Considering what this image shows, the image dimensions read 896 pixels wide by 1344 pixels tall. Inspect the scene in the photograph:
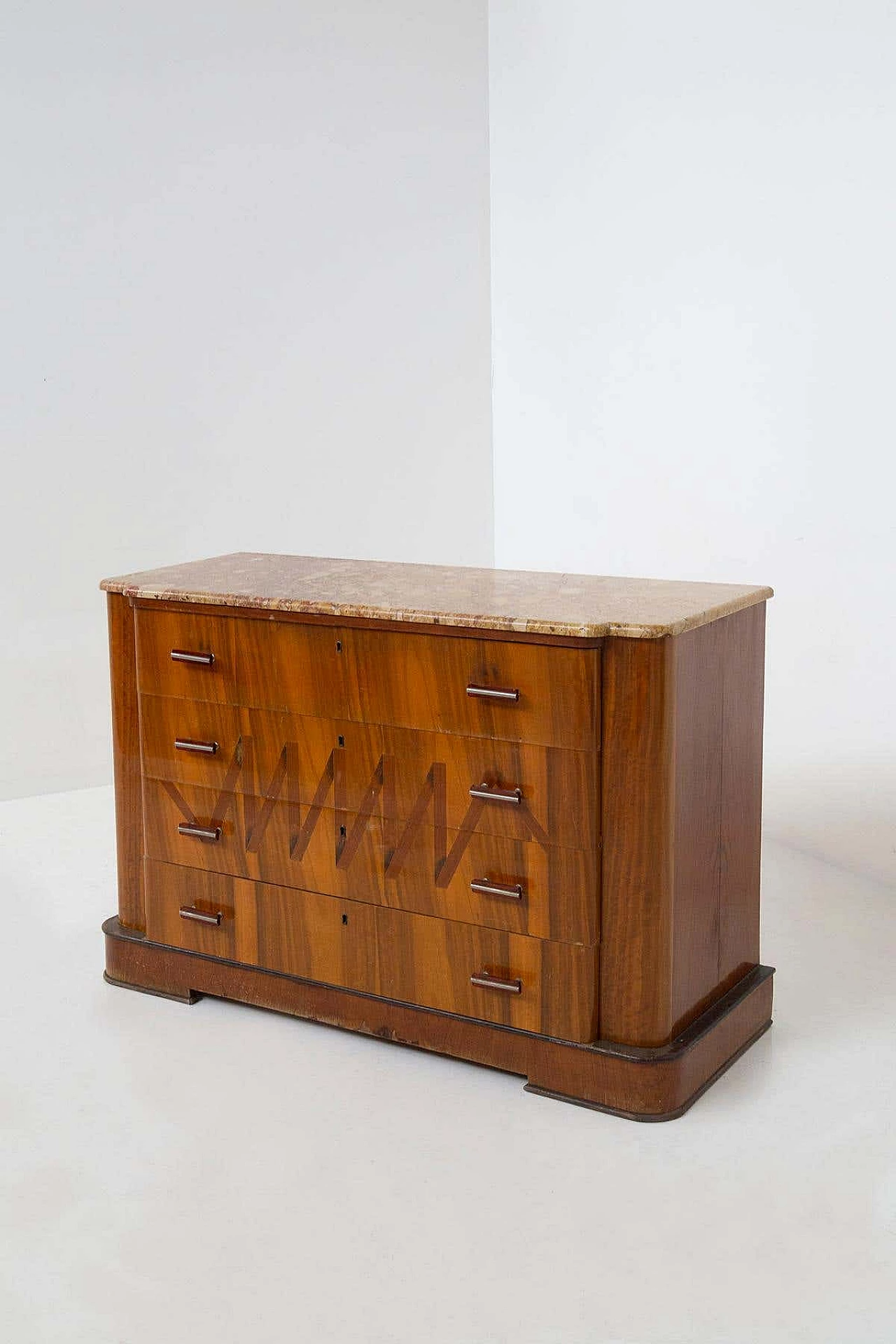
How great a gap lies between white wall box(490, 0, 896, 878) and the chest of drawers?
40.1 inches

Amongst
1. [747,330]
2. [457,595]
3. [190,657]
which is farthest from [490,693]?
[747,330]

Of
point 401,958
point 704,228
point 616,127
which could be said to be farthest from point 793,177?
point 401,958

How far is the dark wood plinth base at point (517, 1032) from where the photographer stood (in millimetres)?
2309

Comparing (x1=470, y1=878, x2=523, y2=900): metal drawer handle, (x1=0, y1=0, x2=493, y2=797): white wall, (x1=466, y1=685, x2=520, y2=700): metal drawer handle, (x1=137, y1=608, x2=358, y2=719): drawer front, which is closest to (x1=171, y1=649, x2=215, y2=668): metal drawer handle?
(x1=137, y1=608, x2=358, y2=719): drawer front

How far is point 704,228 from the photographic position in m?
3.79

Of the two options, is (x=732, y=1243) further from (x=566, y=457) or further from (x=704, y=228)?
(x=566, y=457)

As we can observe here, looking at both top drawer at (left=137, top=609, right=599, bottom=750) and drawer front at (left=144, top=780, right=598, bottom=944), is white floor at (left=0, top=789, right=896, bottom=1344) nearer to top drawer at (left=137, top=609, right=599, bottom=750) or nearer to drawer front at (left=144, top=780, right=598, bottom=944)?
drawer front at (left=144, top=780, right=598, bottom=944)

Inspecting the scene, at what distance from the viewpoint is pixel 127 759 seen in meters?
2.82

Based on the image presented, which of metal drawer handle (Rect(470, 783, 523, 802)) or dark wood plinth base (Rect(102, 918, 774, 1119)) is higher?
metal drawer handle (Rect(470, 783, 523, 802))

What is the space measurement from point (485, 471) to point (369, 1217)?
3.49 m

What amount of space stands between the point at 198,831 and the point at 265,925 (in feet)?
0.75

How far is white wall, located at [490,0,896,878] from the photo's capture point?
11.0 feet

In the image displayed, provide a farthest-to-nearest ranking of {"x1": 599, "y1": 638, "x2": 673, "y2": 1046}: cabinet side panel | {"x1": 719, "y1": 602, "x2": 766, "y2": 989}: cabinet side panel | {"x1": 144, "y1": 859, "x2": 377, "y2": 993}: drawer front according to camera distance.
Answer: {"x1": 144, "y1": 859, "x2": 377, "y2": 993}: drawer front
{"x1": 719, "y1": 602, "x2": 766, "y2": 989}: cabinet side panel
{"x1": 599, "y1": 638, "x2": 673, "y2": 1046}: cabinet side panel

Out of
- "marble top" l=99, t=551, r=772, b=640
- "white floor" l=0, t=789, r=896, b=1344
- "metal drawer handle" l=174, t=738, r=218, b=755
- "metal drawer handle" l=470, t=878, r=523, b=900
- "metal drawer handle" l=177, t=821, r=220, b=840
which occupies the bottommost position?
"white floor" l=0, t=789, r=896, b=1344
